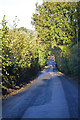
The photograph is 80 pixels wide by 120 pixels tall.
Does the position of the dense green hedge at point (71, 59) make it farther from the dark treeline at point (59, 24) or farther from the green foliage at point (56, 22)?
the green foliage at point (56, 22)

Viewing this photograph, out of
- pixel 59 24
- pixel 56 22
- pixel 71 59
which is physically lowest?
pixel 71 59

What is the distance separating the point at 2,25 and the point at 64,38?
688 inches

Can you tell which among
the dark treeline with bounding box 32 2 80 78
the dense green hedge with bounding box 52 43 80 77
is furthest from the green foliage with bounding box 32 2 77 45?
the dense green hedge with bounding box 52 43 80 77

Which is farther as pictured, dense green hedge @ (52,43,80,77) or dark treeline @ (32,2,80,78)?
dark treeline @ (32,2,80,78)

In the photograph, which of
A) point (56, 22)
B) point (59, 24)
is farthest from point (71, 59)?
point (56, 22)

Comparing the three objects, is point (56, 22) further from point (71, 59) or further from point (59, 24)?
point (71, 59)

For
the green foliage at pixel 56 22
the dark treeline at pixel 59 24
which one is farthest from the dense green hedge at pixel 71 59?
the green foliage at pixel 56 22

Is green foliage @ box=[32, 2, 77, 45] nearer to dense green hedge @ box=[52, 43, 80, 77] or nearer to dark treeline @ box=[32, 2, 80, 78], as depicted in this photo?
dark treeline @ box=[32, 2, 80, 78]

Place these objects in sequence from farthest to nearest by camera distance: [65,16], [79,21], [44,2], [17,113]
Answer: [44,2], [65,16], [79,21], [17,113]

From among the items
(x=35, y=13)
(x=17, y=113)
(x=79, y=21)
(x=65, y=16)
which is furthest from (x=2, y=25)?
(x=35, y=13)

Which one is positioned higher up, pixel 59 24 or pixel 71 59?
pixel 59 24

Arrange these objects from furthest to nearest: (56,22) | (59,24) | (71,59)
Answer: (56,22) < (59,24) < (71,59)

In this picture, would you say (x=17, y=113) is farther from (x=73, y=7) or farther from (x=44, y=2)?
(x=44, y=2)

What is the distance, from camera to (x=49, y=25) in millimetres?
27922
